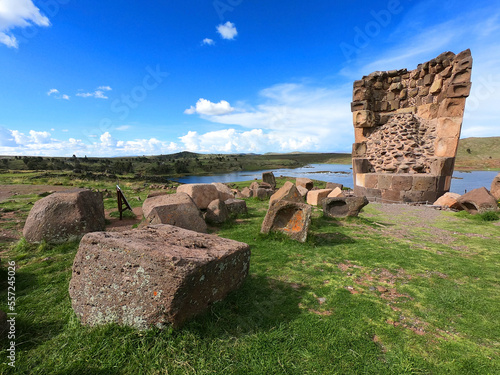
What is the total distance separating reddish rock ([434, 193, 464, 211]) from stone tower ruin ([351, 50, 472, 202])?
0.62 m

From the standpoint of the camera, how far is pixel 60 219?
557cm

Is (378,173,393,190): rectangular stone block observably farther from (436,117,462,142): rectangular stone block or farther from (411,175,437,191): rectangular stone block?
(436,117,462,142): rectangular stone block

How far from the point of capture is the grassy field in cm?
216

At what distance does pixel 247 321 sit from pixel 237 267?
2.22ft

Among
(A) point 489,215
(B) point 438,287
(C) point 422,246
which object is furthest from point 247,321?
(A) point 489,215

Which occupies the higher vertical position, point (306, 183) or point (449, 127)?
point (449, 127)

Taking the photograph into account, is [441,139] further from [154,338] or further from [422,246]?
[154,338]

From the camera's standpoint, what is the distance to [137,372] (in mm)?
2027

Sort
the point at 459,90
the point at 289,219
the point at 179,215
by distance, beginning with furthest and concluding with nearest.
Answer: the point at 459,90
the point at 289,219
the point at 179,215

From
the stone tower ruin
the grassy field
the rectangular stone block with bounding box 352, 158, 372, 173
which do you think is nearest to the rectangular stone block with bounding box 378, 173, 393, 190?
the stone tower ruin

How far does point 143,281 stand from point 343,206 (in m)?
7.20

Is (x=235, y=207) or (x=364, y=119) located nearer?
(x=235, y=207)

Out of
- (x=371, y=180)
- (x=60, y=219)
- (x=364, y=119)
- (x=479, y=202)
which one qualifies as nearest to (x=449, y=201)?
(x=479, y=202)

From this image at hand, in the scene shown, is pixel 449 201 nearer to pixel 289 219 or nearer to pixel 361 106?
pixel 361 106
